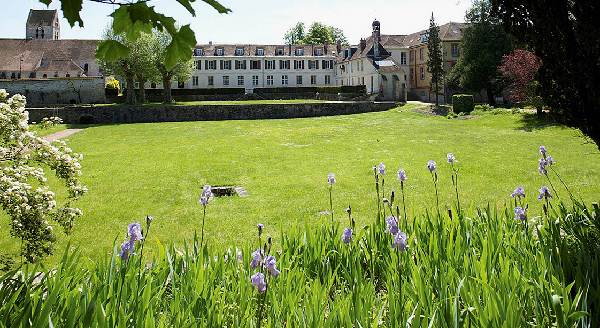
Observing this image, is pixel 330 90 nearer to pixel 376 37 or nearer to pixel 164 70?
pixel 376 37

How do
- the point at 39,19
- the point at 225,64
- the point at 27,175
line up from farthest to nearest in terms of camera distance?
the point at 39,19
the point at 225,64
the point at 27,175

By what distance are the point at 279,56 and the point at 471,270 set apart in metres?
81.0

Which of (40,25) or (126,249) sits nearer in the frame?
(126,249)

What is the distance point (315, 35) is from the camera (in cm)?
11012

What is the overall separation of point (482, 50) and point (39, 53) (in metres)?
54.4

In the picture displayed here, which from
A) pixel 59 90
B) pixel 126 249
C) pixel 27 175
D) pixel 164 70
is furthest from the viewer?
pixel 59 90

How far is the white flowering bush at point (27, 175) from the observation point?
5852 millimetres

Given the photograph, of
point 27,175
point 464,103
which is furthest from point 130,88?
point 27,175

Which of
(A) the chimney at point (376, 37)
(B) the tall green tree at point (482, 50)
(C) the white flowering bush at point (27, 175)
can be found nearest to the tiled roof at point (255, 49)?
(A) the chimney at point (376, 37)

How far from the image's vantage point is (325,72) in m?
84.5

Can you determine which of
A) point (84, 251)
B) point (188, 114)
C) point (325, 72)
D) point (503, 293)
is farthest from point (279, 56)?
point (503, 293)

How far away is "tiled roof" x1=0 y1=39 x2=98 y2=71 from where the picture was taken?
217 ft

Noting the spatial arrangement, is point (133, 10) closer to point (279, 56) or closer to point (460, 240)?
point (460, 240)

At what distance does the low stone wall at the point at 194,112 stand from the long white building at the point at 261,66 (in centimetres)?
3593
